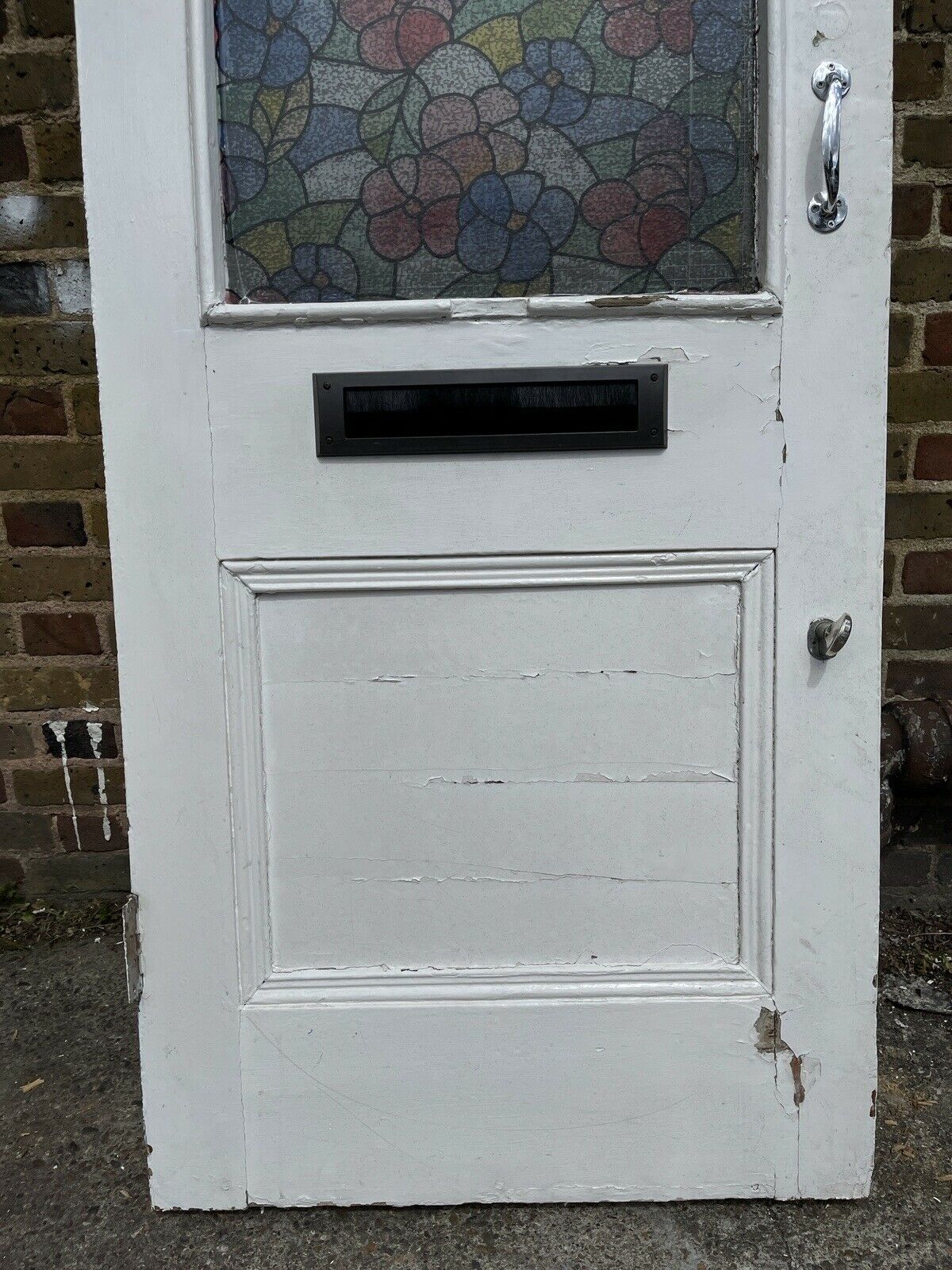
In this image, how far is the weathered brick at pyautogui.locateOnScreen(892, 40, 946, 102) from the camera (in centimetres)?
190

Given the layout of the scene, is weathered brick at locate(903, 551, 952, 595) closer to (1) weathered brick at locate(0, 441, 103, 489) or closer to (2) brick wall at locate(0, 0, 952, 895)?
(2) brick wall at locate(0, 0, 952, 895)

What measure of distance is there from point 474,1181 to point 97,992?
102 cm

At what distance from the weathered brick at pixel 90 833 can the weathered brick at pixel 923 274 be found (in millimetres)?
2094

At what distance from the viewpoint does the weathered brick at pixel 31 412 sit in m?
2.08

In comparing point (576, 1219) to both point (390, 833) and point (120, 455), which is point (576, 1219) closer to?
point (390, 833)

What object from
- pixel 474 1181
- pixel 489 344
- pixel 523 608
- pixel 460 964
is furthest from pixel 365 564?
pixel 474 1181

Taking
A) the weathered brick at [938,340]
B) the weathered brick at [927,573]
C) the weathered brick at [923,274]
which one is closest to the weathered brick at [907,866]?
the weathered brick at [927,573]

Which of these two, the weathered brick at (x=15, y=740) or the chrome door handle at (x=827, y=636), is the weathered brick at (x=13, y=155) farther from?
the chrome door handle at (x=827, y=636)

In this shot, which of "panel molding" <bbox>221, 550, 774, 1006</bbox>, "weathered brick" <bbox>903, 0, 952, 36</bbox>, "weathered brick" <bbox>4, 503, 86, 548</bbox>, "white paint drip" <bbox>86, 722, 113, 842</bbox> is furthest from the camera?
"white paint drip" <bbox>86, 722, 113, 842</bbox>

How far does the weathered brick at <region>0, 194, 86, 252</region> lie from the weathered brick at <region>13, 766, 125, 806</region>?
3.79 feet

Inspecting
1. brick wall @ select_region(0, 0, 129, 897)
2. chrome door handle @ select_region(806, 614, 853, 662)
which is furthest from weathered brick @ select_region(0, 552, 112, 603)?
chrome door handle @ select_region(806, 614, 853, 662)

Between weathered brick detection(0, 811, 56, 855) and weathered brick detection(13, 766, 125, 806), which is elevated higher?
weathered brick detection(13, 766, 125, 806)

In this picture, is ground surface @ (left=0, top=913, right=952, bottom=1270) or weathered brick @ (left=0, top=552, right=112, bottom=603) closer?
ground surface @ (left=0, top=913, right=952, bottom=1270)

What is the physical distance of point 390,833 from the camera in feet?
4.74
